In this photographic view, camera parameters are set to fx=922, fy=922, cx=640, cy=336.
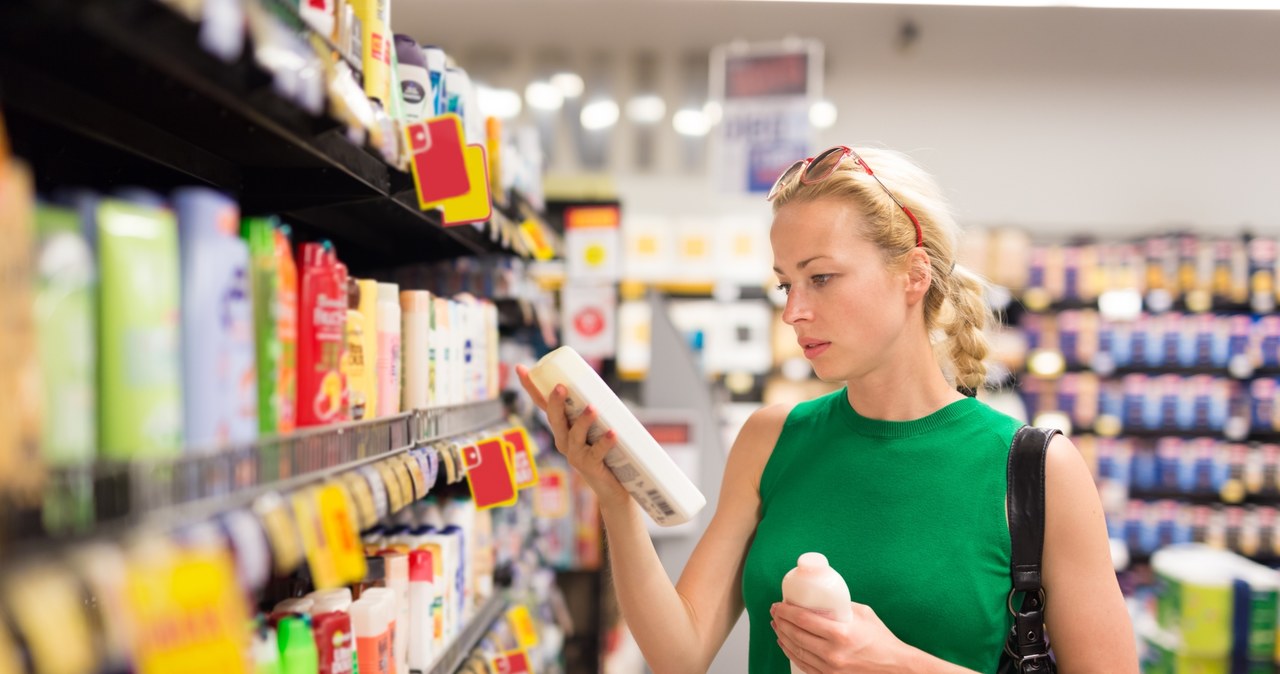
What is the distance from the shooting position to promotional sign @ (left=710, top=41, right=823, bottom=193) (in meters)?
5.55

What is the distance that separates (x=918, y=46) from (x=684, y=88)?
1908 millimetres

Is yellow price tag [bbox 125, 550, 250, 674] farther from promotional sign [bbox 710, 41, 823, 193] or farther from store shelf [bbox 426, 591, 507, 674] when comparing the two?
promotional sign [bbox 710, 41, 823, 193]

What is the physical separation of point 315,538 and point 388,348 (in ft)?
1.70

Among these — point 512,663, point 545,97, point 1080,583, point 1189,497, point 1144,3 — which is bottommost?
point 1189,497

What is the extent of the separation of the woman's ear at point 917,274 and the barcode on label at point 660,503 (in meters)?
0.54

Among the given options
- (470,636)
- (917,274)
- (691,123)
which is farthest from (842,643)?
(691,123)

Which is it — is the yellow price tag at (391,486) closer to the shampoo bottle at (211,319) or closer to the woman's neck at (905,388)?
the shampoo bottle at (211,319)

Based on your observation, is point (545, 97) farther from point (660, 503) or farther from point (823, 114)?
point (660, 503)

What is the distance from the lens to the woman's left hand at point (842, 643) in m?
1.27

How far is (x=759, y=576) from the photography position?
4.94 ft

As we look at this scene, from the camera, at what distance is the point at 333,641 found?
1.25 metres

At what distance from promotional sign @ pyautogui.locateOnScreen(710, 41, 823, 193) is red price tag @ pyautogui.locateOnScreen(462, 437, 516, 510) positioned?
157 inches

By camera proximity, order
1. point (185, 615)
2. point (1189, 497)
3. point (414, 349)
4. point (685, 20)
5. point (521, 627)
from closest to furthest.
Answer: point (185, 615), point (414, 349), point (521, 627), point (1189, 497), point (685, 20)

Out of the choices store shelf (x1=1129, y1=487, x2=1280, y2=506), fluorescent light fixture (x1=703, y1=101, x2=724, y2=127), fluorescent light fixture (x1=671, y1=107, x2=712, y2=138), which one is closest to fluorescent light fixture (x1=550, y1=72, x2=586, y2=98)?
fluorescent light fixture (x1=671, y1=107, x2=712, y2=138)
